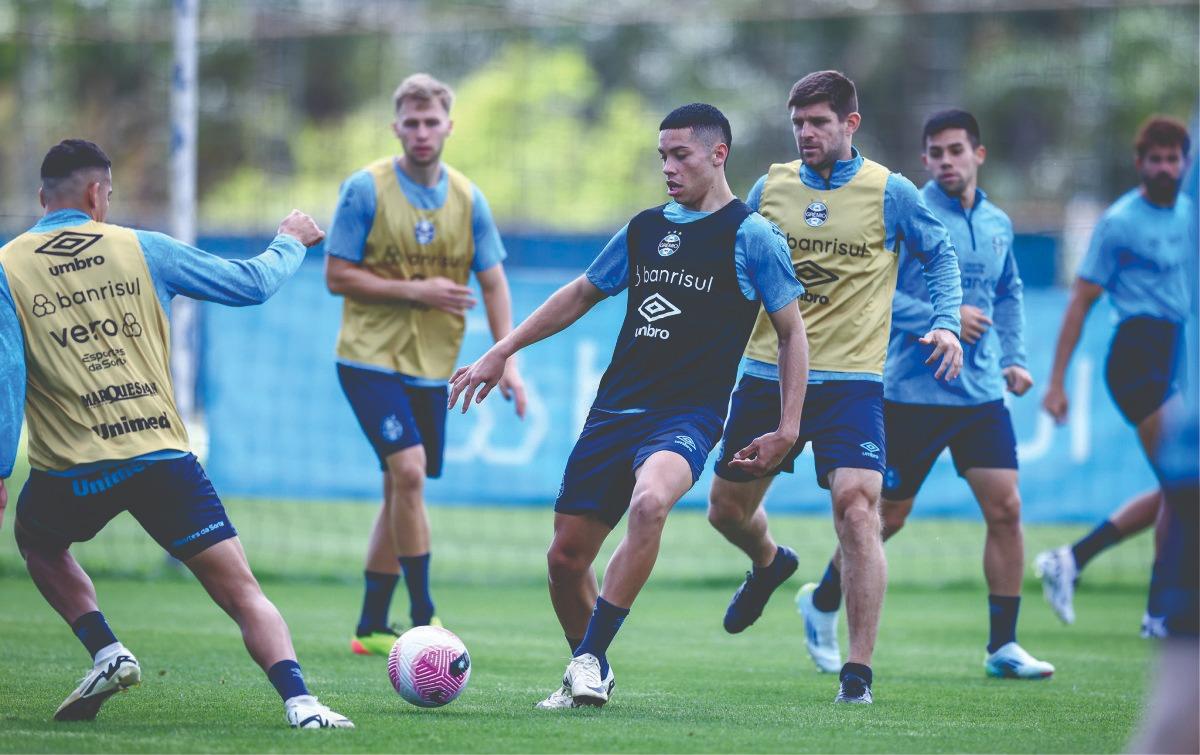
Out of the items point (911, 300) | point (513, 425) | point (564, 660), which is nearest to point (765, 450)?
point (911, 300)

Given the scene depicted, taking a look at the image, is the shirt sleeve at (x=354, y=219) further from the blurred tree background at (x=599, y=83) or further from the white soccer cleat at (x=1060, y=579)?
the blurred tree background at (x=599, y=83)

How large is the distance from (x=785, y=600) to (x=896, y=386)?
3898 millimetres

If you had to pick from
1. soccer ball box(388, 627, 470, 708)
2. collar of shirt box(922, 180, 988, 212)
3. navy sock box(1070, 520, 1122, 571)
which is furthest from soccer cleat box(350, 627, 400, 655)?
navy sock box(1070, 520, 1122, 571)

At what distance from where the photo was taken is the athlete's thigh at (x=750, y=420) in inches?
271

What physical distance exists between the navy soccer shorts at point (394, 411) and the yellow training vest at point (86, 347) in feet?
8.29

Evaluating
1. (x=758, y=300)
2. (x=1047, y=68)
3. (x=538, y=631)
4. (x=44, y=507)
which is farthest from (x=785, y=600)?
(x=1047, y=68)

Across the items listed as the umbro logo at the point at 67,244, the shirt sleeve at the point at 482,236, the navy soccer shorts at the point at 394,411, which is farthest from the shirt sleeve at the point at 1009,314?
the umbro logo at the point at 67,244

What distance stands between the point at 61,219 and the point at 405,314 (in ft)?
Result: 9.37

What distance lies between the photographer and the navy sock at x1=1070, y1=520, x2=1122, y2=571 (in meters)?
9.47

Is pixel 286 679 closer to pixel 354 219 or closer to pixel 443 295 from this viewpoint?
pixel 443 295

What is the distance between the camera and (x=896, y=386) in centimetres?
780

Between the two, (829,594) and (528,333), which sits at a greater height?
(528,333)

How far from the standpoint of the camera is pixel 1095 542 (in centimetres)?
952

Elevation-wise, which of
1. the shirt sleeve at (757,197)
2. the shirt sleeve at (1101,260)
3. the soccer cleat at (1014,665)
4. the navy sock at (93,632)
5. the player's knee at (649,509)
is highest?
the shirt sleeve at (757,197)
